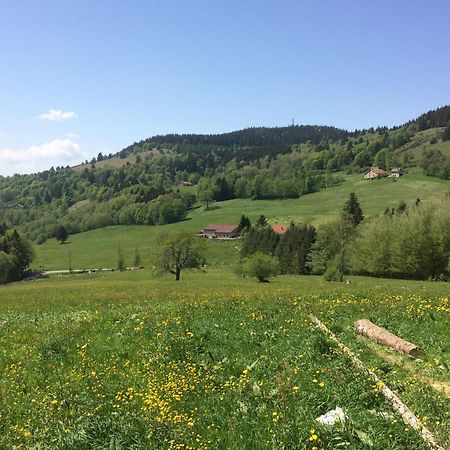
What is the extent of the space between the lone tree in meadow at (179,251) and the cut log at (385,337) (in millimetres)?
55874

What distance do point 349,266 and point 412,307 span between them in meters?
62.7

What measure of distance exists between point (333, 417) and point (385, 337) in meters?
5.97

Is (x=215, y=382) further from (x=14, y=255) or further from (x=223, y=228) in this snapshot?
(x=223, y=228)

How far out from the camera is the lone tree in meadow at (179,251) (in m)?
70.1

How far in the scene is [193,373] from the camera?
11.4 metres

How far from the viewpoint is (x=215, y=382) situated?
10.9m

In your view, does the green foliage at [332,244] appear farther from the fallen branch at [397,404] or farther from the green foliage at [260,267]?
the fallen branch at [397,404]

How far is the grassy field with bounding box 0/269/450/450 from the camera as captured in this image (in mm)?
8273

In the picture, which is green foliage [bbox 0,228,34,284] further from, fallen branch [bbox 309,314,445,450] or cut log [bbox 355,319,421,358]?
fallen branch [bbox 309,314,445,450]

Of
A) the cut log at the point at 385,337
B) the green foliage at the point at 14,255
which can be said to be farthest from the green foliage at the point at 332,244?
the green foliage at the point at 14,255

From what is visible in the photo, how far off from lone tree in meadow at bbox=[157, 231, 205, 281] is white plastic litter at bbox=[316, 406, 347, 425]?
6186 cm

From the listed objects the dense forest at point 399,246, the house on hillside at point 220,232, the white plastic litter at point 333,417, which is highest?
the white plastic litter at point 333,417

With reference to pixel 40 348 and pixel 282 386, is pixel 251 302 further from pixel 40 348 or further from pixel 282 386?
pixel 282 386

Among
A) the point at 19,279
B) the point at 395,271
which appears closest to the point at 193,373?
the point at 395,271
